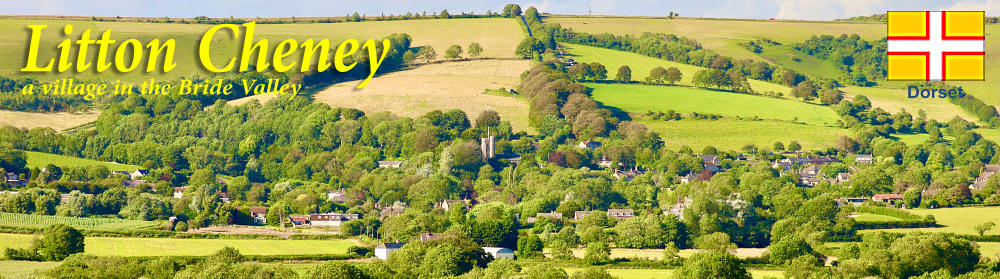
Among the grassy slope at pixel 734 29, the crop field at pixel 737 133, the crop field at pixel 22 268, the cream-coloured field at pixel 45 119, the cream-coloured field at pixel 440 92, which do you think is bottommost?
the crop field at pixel 22 268

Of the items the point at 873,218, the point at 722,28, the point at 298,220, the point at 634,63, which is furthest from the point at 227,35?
the point at 873,218

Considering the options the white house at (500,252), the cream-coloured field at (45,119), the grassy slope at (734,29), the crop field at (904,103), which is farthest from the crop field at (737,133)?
the cream-coloured field at (45,119)

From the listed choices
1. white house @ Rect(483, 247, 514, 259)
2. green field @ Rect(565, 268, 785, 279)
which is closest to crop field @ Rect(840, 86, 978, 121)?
white house @ Rect(483, 247, 514, 259)

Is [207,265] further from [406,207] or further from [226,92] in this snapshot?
[226,92]

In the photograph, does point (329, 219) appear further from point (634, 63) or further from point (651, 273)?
point (634, 63)

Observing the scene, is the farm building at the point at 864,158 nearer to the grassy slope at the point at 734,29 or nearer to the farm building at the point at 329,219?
the grassy slope at the point at 734,29

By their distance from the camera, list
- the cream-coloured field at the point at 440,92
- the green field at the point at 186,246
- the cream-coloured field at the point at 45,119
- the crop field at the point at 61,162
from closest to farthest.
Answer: the green field at the point at 186,246 → the crop field at the point at 61,162 → the cream-coloured field at the point at 45,119 → the cream-coloured field at the point at 440,92
